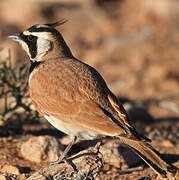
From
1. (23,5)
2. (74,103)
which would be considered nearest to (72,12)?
(23,5)

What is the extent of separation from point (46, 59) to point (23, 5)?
1004cm

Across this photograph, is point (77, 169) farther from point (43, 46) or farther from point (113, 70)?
point (113, 70)

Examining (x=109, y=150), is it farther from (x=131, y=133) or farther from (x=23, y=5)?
(x=23, y=5)

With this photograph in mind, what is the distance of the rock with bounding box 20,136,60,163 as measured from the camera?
561cm

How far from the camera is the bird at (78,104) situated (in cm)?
461

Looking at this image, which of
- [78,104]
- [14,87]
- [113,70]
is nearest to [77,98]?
[78,104]

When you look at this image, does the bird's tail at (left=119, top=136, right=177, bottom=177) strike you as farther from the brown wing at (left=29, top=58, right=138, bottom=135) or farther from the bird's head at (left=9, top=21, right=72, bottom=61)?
the bird's head at (left=9, top=21, right=72, bottom=61)

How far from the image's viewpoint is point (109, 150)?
18.6 feet

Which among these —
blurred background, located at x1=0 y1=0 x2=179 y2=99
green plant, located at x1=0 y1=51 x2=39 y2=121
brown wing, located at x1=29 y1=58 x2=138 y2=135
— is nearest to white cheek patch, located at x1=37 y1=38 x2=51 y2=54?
brown wing, located at x1=29 y1=58 x2=138 y2=135

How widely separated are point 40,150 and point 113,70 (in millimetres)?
6420

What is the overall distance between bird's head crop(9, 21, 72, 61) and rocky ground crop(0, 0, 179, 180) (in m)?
1.02

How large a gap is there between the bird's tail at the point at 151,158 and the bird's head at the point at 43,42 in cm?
167

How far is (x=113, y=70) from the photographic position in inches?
462

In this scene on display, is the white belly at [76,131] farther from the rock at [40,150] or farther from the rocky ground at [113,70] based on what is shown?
the rock at [40,150]
